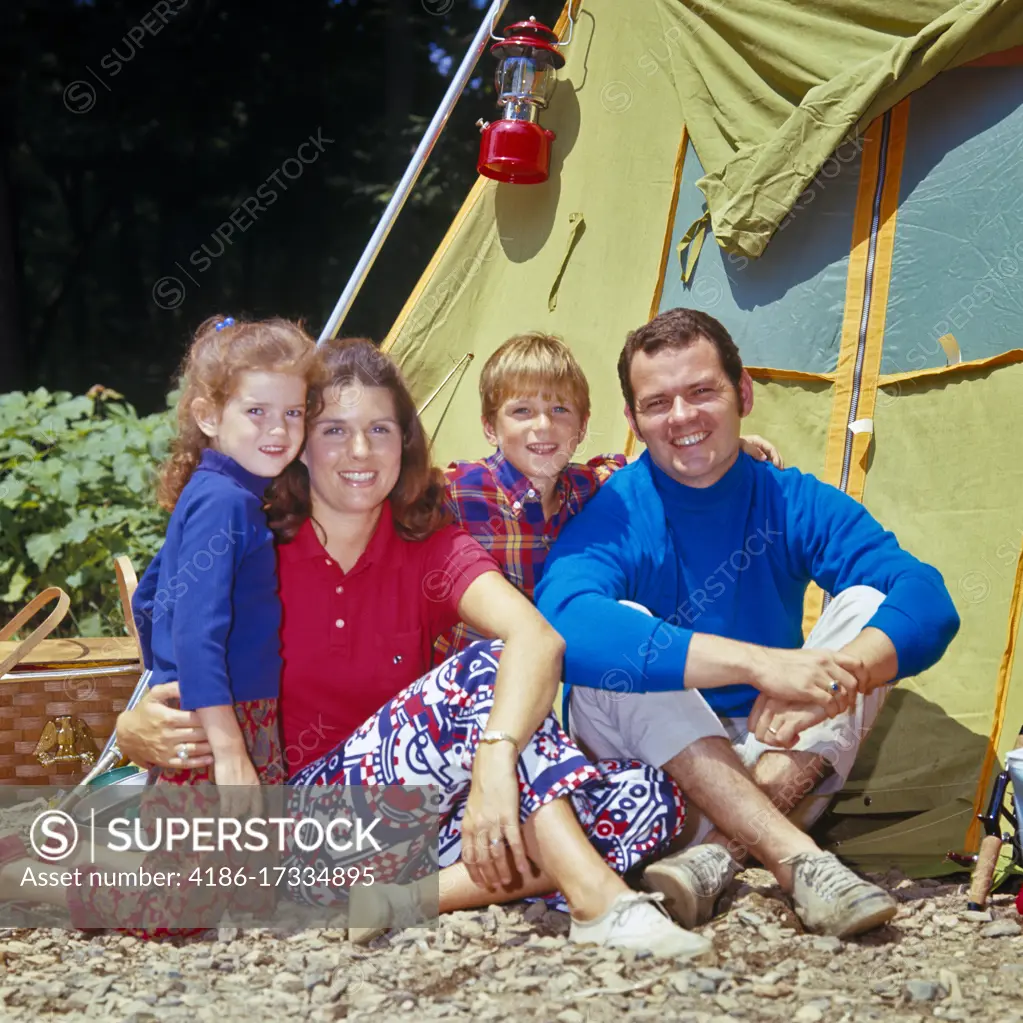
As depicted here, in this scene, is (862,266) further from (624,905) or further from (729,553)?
(624,905)

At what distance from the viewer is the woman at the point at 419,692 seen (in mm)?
2078

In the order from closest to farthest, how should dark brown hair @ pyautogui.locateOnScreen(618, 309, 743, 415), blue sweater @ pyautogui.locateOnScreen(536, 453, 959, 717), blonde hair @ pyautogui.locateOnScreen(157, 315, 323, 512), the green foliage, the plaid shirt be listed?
1. blonde hair @ pyautogui.locateOnScreen(157, 315, 323, 512)
2. blue sweater @ pyautogui.locateOnScreen(536, 453, 959, 717)
3. dark brown hair @ pyautogui.locateOnScreen(618, 309, 743, 415)
4. the plaid shirt
5. the green foliage

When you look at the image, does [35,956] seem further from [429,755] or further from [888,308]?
[888,308]

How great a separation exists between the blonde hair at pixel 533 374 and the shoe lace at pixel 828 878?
3.81 feet

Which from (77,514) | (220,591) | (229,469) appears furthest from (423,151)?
(77,514)

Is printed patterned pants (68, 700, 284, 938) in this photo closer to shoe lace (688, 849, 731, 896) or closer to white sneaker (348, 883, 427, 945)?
white sneaker (348, 883, 427, 945)

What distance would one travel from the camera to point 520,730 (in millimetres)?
2094

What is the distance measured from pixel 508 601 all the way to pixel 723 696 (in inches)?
26.0

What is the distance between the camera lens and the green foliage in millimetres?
5055

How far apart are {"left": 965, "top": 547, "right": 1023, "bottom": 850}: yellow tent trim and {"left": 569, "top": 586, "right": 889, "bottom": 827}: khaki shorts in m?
0.51

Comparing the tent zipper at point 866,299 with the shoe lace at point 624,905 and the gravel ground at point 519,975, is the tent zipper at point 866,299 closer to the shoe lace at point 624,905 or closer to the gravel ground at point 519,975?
the gravel ground at point 519,975

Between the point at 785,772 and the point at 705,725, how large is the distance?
25cm

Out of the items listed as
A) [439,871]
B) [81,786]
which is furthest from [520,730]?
[81,786]

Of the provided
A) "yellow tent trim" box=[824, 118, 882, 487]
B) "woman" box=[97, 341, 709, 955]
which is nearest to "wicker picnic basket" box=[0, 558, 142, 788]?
"woman" box=[97, 341, 709, 955]
